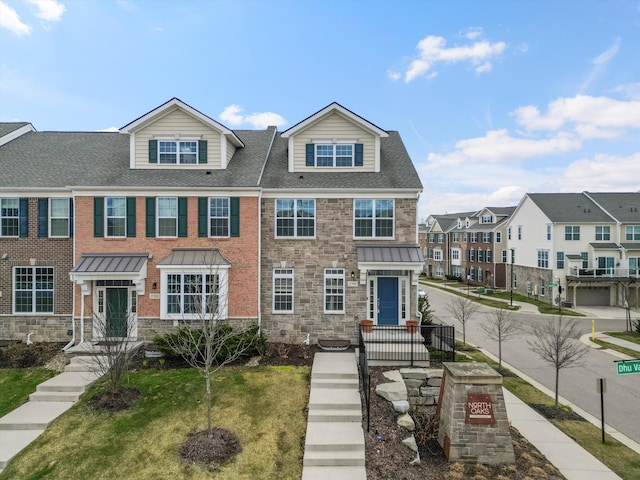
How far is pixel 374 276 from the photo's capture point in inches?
606

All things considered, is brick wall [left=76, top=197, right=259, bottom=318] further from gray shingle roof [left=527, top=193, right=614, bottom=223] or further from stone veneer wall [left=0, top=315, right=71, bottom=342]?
gray shingle roof [left=527, top=193, right=614, bottom=223]

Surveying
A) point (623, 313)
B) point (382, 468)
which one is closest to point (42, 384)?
point (382, 468)

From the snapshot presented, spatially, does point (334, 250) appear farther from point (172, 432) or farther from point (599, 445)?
point (599, 445)

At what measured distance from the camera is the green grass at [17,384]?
34.5ft

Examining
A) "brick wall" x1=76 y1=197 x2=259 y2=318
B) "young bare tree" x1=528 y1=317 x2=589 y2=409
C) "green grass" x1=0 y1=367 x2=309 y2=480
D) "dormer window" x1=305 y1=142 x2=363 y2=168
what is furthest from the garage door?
"brick wall" x1=76 y1=197 x2=259 y2=318

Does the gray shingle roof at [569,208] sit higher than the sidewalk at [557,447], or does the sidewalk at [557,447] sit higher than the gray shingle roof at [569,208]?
the gray shingle roof at [569,208]

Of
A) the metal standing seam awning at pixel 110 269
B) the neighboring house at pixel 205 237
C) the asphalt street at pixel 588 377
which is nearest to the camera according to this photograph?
the asphalt street at pixel 588 377

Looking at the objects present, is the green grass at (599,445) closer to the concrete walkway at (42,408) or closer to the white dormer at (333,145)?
the white dormer at (333,145)

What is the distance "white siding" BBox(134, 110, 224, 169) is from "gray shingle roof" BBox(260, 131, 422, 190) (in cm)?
264

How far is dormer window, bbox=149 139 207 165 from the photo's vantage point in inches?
627

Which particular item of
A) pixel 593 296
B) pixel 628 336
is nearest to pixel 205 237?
pixel 628 336

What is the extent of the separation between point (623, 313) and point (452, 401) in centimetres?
3044

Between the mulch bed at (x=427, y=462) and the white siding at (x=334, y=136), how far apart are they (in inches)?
436

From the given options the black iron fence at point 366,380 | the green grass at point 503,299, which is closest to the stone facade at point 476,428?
the black iron fence at point 366,380
